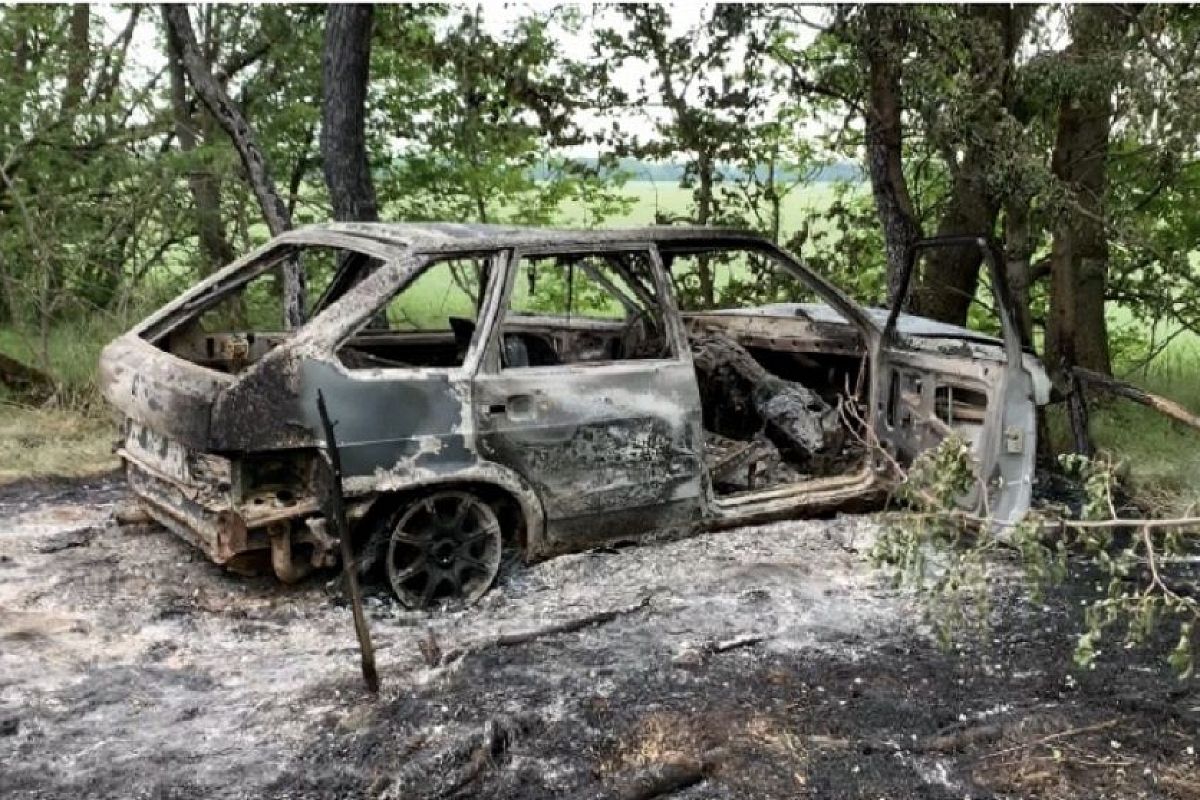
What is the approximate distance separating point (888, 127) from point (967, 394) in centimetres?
281

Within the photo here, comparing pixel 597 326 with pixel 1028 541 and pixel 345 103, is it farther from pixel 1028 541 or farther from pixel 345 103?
A: pixel 345 103

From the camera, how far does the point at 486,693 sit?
13.6ft

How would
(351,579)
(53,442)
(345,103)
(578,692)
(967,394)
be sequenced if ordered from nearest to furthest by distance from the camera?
(351,579) < (578,692) < (967,394) < (53,442) < (345,103)

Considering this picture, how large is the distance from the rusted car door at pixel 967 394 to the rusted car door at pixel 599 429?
4.01 feet

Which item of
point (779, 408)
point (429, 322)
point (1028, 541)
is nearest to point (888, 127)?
point (779, 408)

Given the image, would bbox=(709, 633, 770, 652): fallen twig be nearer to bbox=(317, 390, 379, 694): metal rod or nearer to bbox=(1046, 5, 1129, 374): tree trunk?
bbox=(317, 390, 379, 694): metal rod

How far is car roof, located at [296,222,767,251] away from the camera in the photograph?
17.0 ft

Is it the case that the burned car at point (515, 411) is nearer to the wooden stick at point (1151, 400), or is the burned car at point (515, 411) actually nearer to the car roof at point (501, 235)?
the car roof at point (501, 235)

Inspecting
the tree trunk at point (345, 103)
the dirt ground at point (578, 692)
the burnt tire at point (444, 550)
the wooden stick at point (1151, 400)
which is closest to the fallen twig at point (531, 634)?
the dirt ground at point (578, 692)

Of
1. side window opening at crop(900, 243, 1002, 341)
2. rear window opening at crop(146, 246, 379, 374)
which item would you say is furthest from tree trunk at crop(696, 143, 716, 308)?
rear window opening at crop(146, 246, 379, 374)

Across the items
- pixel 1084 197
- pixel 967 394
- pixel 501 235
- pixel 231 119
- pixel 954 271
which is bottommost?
pixel 967 394

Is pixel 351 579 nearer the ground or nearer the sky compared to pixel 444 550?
nearer the sky

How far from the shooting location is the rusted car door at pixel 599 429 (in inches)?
200

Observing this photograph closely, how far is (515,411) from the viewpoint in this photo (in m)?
5.08
